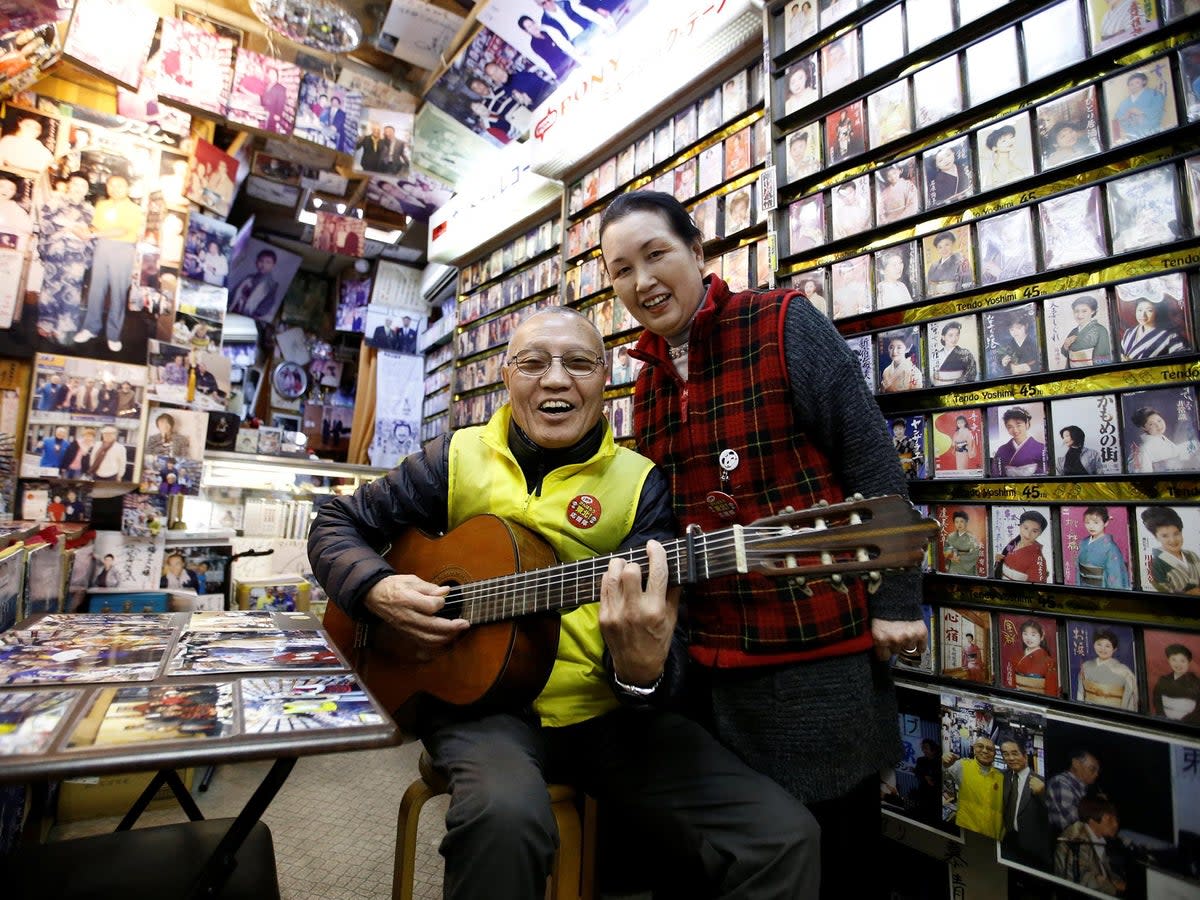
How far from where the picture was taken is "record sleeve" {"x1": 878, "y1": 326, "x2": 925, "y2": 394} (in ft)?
6.18

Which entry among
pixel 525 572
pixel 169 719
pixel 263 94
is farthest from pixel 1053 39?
pixel 263 94

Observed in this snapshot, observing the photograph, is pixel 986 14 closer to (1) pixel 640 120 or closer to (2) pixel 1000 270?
(2) pixel 1000 270

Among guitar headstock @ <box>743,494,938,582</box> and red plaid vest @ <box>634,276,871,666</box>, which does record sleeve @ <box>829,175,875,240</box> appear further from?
guitar headstock @ <box>743,494,938,582</box>

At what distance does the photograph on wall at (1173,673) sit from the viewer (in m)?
1.37

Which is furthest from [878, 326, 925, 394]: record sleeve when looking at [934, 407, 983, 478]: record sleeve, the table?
the table

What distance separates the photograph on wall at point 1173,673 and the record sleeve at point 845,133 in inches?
65.6

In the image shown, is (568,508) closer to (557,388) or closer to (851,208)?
(557,388)

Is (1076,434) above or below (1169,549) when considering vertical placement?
above

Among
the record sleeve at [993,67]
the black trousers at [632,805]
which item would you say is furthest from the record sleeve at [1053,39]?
the black trousers at [632,805]

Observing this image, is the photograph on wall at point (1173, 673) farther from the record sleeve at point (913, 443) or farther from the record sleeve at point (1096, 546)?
the record sleeve at point (913, 443)

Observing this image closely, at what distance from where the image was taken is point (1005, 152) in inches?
68.4

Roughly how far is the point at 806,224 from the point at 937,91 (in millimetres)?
533

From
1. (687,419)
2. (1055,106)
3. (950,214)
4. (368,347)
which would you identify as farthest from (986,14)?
(368,347)

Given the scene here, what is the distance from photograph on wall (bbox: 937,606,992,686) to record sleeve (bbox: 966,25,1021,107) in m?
1.52
